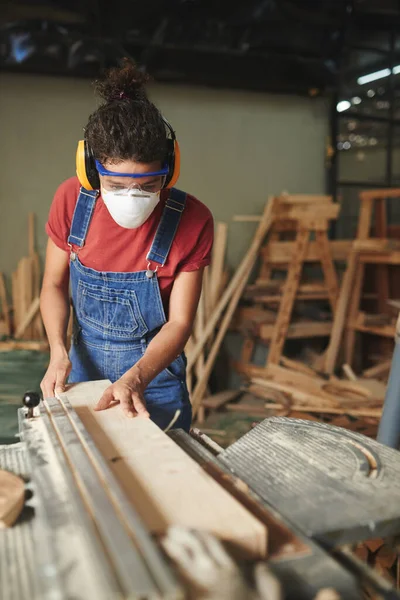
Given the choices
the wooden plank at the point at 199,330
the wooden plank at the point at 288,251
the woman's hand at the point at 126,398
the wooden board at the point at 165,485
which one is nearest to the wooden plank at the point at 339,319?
the wooden plank at the point at 288,251

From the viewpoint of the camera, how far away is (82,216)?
2068 mm

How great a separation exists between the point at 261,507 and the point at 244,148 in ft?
15.6

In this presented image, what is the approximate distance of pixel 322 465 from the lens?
1300 mm

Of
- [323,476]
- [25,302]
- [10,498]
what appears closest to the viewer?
[10,498]

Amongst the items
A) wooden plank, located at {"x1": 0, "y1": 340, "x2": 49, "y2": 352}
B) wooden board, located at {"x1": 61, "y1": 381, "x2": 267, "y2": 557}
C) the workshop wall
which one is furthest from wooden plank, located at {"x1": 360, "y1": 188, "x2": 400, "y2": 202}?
wooden board, located at {"x1": 61, "y1": 381, "x2": 267, "y2": 557}

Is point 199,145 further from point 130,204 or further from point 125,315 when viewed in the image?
point 130,204

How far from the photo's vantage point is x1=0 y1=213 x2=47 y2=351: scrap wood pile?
184 inches

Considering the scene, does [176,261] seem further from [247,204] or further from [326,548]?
[247,204]

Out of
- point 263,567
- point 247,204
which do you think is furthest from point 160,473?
point 247,204

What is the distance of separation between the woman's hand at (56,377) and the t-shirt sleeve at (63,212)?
482 millimetres

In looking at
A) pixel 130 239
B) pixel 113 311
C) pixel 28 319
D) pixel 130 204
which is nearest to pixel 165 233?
pixel 130 239

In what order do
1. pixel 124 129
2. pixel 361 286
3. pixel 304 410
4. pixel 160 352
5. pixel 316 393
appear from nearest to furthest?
pixel 124 129 → pixel 160 352 → pixel 304 410 → pixel 316 393 → pixel 361 286

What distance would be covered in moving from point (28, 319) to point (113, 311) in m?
2.76

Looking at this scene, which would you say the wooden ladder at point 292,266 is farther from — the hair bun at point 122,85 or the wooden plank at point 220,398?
the hair bun at point 122,85
